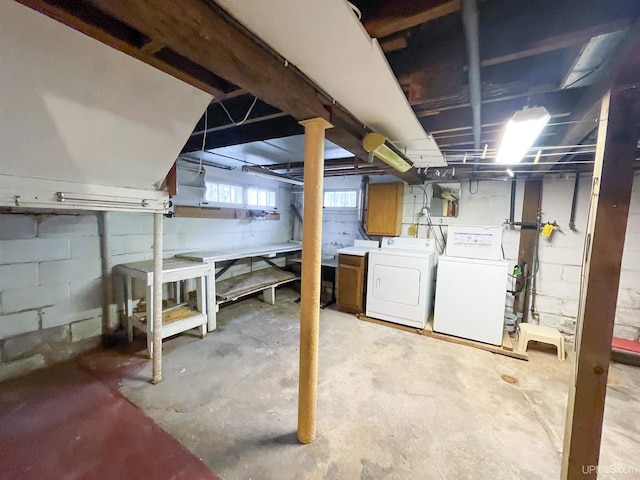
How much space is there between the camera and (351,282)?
12.3 feet

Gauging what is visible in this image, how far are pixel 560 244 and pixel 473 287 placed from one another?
126 centimetres

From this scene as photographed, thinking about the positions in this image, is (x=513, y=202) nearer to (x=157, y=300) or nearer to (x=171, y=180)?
(x=171, y=180)

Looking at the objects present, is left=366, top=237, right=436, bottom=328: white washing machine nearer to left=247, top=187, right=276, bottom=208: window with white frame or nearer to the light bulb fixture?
the light bulb fixture

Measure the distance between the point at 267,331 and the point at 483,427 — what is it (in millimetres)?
2232

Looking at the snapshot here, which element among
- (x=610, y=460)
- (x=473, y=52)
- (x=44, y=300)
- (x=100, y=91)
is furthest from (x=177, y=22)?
(x=610, y=460)

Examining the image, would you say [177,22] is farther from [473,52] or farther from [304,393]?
[304,393]

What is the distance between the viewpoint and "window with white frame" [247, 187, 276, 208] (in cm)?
437

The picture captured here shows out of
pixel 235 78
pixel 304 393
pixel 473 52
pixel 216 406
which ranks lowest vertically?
pixel 216 406

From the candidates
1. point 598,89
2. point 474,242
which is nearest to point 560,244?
point 474,242

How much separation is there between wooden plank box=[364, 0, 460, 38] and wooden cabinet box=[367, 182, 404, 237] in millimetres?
3041

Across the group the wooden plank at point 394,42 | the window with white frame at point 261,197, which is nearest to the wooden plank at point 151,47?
the wooden plank at point 394,42

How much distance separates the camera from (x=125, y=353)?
2.56 m

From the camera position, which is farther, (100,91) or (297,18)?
(100,91)

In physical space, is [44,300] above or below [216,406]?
above
